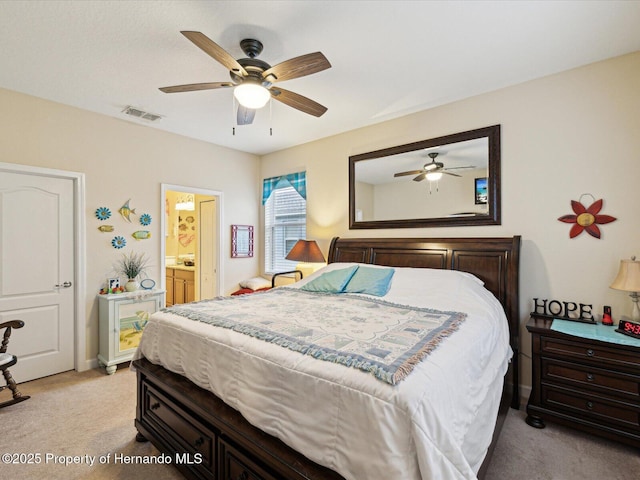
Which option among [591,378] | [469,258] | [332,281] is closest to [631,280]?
[591,378]

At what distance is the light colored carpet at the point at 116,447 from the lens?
1.91 metres

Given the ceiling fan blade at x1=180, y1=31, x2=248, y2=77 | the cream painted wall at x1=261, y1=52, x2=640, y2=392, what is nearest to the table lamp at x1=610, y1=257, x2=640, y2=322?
the cream painted wall at x1=261, y1=52, x2=640, y2=392

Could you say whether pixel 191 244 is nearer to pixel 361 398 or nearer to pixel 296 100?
pixel 296 100

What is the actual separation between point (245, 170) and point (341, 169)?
1741 millimetres

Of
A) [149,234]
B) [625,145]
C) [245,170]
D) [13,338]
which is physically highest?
[245,170]

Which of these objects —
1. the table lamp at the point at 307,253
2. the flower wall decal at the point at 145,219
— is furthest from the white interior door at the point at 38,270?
the table lamp at the point at 307,253

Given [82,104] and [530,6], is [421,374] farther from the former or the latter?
[82,104]

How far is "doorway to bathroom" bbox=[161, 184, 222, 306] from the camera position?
4723mm

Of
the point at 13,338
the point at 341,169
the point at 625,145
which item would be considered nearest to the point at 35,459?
the point at 13,338

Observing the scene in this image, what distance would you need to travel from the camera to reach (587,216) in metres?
2.54

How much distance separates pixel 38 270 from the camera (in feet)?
10.5

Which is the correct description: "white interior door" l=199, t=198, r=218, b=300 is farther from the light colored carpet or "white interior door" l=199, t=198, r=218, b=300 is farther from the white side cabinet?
the light colored carpet

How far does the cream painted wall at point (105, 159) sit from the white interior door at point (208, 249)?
0.23 m

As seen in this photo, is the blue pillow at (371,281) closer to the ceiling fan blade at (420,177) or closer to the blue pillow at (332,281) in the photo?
the blue pillow at (332,281)
